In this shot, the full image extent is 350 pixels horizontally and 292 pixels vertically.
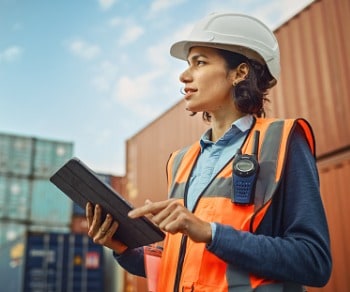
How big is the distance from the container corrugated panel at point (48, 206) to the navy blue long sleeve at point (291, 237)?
2022 centimetres

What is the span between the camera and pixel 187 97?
207 cm

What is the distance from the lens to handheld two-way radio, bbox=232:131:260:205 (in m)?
1.69

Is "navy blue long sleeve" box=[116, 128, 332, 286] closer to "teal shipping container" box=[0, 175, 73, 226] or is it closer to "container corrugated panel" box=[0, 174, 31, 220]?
"teal shipping container" box=[0, 175, 73, 226]

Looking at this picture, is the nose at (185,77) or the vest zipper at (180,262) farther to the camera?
the nose at (185,77)

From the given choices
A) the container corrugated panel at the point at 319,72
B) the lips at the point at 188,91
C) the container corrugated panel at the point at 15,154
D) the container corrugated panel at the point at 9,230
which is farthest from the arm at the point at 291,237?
the container corrugated panel at the point at 15,154

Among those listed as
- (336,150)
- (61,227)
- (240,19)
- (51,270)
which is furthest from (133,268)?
(61,227)

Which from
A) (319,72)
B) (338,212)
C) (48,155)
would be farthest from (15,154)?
(338,212)

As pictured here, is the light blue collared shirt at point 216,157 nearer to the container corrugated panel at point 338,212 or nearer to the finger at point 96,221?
the finger at point 96,221

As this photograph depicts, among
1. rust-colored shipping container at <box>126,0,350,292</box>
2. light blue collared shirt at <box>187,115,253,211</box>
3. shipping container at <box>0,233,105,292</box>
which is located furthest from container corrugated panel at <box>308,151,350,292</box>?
shipping container at <box>0,233,105,292</box>

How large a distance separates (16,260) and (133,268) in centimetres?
1478

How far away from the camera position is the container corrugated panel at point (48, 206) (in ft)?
69.6

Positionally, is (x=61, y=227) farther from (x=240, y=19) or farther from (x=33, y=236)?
(x=240, y=19)

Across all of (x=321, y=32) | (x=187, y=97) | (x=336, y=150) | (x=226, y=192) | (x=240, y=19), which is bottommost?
(x=226, y=192)

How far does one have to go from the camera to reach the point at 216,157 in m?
2.02
